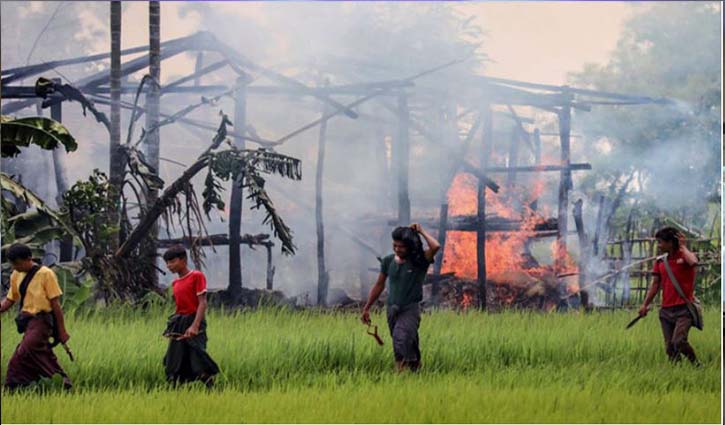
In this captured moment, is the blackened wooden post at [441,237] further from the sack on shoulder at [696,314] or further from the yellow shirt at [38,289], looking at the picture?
the yellow shirt at [38,289]

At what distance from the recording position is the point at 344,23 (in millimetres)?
9820

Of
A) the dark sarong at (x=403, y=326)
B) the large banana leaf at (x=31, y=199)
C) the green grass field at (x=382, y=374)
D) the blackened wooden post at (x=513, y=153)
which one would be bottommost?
the green grass field at (x=382, y=374)

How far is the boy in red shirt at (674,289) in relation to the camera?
8906 mm

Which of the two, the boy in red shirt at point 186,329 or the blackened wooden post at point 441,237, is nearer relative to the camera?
the boy in red shirt at point 186,329

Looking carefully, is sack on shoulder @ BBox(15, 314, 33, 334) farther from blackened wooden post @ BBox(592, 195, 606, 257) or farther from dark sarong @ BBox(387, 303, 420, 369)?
blackened wooden post @ BBox(592, 195, 606, 257)

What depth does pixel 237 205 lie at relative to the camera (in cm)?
973

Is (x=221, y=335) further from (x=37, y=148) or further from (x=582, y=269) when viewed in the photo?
(x=582, y=269)

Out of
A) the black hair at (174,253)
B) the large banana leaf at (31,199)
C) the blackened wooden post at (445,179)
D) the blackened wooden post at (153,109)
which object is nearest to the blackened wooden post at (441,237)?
the blackened wooden post at (445,179)

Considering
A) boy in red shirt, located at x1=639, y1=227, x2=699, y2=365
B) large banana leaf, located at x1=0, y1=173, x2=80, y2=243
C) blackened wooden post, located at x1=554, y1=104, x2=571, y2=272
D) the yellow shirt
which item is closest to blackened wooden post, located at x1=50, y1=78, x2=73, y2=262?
large banana leaf, located at x1=0, y1=173, x2=80, y2=243

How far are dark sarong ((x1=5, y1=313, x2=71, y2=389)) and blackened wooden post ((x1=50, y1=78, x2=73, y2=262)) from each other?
70.5 inches

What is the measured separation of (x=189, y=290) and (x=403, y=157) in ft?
8.47

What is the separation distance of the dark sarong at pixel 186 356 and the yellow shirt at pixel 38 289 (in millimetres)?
769

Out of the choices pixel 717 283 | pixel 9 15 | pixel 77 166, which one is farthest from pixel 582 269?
pixel 9 15

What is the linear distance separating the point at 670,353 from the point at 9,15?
217 inches
